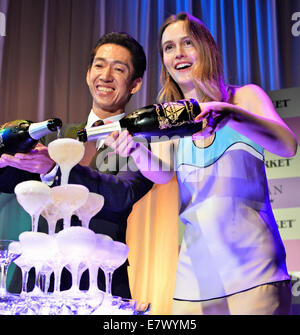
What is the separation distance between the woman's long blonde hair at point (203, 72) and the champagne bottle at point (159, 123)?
0.98 feet

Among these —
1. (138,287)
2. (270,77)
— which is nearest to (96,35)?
(270,77)

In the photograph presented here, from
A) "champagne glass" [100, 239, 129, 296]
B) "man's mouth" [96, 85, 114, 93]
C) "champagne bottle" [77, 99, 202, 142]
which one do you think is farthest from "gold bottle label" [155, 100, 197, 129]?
"man's mouth" [96, 85, 114, 93]

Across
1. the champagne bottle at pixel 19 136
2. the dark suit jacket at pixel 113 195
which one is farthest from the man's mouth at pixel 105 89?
Answer: the champagne bottle at pixel 19 136

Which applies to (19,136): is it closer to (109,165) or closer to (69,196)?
(69,196)

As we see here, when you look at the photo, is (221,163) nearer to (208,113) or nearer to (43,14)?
(208,113)

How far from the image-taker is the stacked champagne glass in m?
0.78

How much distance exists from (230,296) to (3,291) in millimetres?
546

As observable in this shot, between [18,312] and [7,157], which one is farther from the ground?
[7,157]

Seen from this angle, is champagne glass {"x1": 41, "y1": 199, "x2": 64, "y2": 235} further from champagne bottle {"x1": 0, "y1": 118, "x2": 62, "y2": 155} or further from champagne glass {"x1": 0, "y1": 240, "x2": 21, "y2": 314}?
champagne bottle {"x1": 0, "y1": 118, "x2": 62, "y2": 155}

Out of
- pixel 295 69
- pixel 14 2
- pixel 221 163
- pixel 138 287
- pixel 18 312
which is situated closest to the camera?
pixel 18 312

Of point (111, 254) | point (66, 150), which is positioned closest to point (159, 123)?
point (66, 150)

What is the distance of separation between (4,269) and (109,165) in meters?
0.75

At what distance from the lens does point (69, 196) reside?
85 cm

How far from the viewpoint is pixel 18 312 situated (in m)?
0.80
